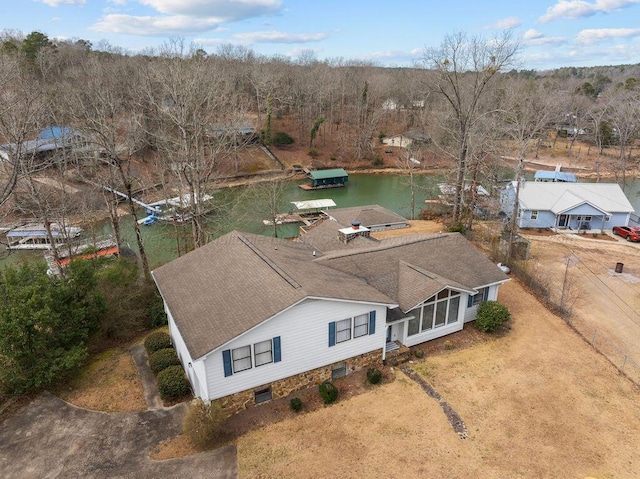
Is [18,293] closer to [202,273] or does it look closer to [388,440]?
[202,273]

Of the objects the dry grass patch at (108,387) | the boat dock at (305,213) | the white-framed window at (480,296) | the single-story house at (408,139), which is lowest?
the dry grass patch at (108,387)

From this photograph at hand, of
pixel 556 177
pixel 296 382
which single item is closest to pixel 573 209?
pixel 556 177

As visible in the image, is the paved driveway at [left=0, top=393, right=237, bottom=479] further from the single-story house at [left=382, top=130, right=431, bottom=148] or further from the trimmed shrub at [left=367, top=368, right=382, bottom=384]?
the single-story house at [left=382, top=130, right=431, bottom=148]

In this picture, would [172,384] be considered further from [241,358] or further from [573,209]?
[573,209]

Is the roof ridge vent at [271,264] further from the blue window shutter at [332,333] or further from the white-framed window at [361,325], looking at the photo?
the white-framed window at [361,325]

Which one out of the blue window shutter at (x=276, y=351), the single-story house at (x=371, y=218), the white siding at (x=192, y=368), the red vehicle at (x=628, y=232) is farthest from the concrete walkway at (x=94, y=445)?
the red vehicle at (x=628, y=232)

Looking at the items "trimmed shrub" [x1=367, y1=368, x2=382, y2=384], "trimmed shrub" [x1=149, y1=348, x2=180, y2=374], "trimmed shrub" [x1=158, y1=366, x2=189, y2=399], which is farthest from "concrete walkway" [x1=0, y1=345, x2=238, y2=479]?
"trimmed shrub" [x1=367, y1=368, x2=382, y2=384]
